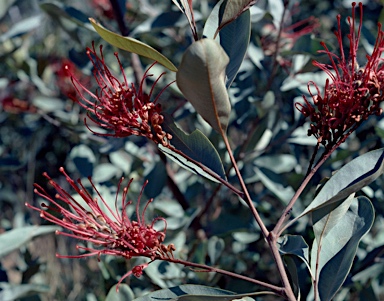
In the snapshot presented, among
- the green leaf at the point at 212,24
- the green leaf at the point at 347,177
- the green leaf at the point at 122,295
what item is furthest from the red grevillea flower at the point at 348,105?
the green leaf at the point at 122,295

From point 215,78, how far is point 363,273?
75 centimetres

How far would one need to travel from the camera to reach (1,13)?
1.85m

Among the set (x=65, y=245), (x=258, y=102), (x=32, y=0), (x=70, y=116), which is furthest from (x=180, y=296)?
(x=32, y=0)

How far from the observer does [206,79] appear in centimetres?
64

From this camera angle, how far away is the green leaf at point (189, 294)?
2.26 ft

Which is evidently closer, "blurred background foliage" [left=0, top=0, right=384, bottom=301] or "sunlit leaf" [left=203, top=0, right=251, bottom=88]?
"sunlit leaf" [left=203, top=0, right=251, bottom=88]

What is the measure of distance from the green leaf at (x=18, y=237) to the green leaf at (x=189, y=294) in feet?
2.18

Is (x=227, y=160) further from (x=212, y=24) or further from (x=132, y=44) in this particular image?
(x=132, y=44)

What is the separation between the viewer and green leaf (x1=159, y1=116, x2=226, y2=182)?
2.57 ft

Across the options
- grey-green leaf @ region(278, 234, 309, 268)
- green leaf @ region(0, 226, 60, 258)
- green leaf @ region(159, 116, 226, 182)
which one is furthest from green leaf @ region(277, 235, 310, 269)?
green leaf @ region(0, 226, 60, 258)

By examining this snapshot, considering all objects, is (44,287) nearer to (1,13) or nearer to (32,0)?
(1,13)

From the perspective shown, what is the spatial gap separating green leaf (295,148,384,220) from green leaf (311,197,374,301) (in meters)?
0.08

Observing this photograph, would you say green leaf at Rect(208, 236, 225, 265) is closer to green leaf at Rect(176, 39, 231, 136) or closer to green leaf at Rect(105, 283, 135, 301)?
green leaf at Rect(105, 283, 135, 301)

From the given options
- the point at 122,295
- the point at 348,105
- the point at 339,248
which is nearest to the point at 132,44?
the point at 348,105
